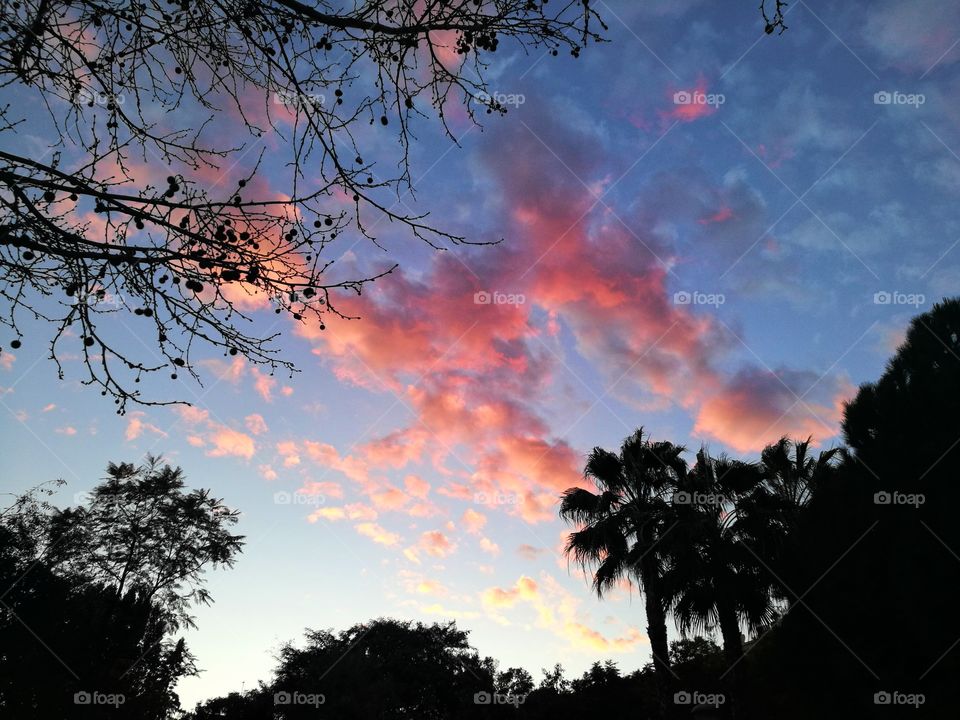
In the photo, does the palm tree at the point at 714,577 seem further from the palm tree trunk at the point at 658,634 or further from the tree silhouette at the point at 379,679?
the tree silhouette at the point at 379,679

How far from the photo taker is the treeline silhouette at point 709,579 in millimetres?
12903

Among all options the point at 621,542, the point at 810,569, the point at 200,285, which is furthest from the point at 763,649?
the point at 200,285

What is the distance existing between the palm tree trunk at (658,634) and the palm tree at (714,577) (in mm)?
365

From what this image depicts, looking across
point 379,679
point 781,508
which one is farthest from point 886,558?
point 379,679

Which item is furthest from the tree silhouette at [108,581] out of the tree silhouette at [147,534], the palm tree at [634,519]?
the palm tree at [634,519]

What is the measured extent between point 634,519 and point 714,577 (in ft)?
8.70

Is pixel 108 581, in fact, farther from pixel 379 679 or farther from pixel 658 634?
pixel 658 634

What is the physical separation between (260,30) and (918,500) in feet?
51.5

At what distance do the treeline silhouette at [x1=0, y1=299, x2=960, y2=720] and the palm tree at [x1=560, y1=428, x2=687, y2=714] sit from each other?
5cm

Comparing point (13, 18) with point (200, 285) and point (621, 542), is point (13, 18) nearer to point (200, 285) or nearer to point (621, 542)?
point (200, 285)

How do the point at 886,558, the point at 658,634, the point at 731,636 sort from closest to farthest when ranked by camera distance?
the point at 886,558, the point at 731,636, the point at 658,634

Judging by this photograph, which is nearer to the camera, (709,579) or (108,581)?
(709,579)

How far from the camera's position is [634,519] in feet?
56.7

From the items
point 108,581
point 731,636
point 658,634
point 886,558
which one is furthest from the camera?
point 108,581
